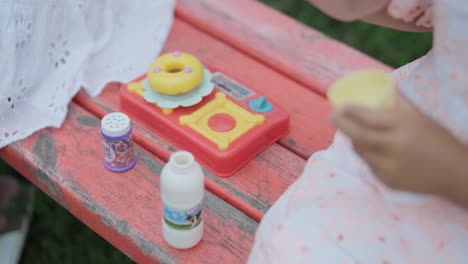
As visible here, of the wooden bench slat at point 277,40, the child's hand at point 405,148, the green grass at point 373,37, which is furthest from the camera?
the green grass at point 373,37

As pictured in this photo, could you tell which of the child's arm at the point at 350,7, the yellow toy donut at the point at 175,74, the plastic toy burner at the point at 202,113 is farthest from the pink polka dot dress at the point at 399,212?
the yellow toy donut at the point at 175,74

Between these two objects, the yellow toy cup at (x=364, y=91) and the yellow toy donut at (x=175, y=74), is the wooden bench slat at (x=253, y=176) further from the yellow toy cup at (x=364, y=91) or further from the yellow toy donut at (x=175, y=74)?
the yellow toy cup at (x=364, y=91)

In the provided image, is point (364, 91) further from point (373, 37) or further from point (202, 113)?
point (373, 37)

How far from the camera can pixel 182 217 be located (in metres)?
1.17

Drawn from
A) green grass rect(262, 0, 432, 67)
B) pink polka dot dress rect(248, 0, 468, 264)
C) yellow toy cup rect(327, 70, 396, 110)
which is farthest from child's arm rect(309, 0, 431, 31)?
green grass rect(262, 0, 432, 67)

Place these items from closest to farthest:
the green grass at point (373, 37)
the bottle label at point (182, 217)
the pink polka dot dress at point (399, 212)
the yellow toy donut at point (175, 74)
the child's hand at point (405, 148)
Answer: the child's hand at point (405, 148) < the pink polka dot dress at point (399, 212) < the bottle label at point (182, 217) < the yellow toy donut at point (175, 74) < the green grass at point (373, 37)

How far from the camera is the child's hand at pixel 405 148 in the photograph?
854mm

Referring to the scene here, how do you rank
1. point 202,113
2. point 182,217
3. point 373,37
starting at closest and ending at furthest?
1. point 182,217
2. point 202,113
3. point 373,37

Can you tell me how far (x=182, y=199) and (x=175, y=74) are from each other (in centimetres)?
39

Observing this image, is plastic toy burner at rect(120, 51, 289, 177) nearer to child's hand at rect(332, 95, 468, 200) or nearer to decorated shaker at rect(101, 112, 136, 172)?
decorated shaker at rect(101, 112, 136, 172)

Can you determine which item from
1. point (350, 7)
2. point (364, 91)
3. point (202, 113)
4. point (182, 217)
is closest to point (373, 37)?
point (202, 113)

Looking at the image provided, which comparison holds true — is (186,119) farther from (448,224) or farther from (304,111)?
(448,224)

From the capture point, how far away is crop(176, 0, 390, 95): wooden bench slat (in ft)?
5.36

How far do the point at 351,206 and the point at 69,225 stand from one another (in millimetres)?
1055
